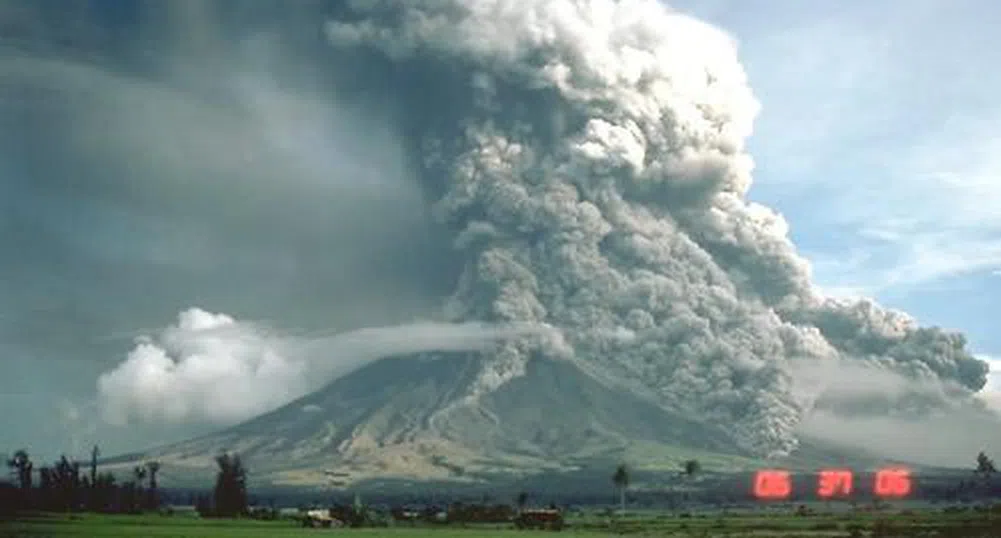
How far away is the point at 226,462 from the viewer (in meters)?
135

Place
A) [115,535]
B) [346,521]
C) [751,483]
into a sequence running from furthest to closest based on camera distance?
[346,521], [115,535], [751,483]

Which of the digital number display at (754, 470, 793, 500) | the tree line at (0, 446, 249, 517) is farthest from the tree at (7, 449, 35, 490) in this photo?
the digital number display at (754, 470, 793, 500)

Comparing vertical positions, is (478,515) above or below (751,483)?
below

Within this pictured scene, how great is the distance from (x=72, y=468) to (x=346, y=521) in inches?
2339

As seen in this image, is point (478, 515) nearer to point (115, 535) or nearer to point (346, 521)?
point (346, 521)

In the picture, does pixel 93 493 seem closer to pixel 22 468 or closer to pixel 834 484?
pixel 22 468

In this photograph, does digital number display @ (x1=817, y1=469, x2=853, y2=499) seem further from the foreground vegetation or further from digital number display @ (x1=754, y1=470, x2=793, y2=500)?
the foreground vegetation

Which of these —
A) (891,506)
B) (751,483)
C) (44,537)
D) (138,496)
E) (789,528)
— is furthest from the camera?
(138,496)

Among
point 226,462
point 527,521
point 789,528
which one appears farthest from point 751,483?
point 226,462
